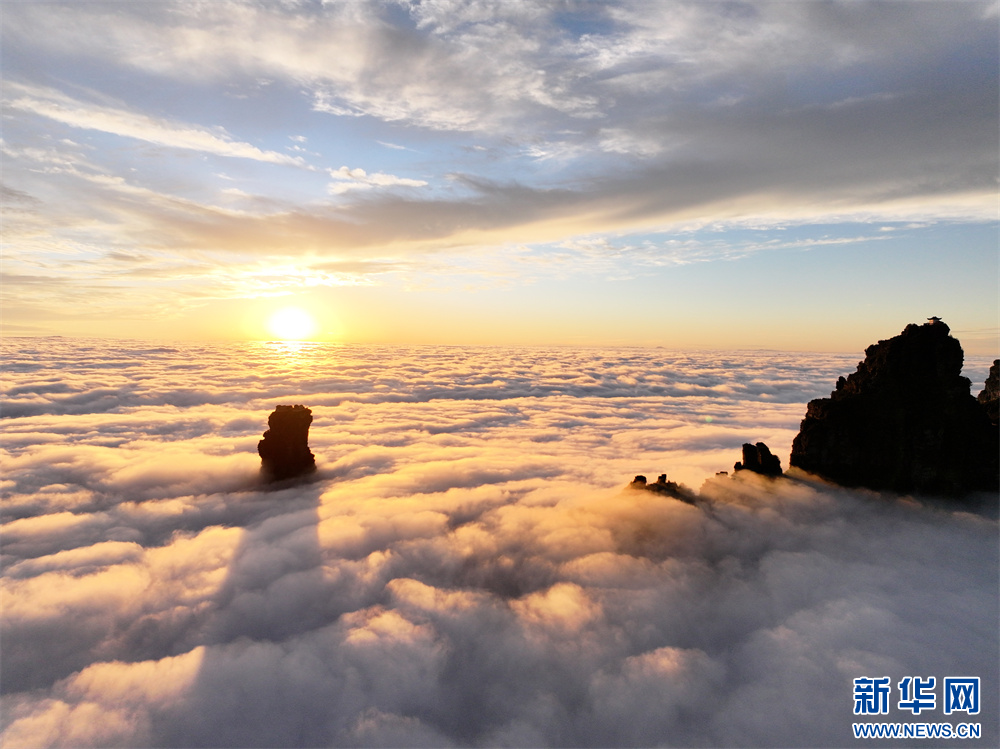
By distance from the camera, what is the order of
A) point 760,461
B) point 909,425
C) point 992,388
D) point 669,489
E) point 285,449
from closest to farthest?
point 909,425 < point 760,461 < point 669,489 < point 992,388 < point 285,449

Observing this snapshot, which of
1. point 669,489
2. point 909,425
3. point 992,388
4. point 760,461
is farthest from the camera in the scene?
point 992,388

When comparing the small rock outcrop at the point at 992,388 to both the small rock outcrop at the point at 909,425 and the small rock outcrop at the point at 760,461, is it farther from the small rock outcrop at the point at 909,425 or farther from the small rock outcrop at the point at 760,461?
the small rock outcrop at the point at 760,461

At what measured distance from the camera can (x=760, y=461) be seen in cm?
4250

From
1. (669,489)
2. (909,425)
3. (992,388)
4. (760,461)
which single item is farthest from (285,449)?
(992,388)

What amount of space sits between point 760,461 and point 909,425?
11.3 m

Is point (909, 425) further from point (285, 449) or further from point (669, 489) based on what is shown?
point (285, 449)

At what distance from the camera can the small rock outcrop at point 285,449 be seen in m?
58.6

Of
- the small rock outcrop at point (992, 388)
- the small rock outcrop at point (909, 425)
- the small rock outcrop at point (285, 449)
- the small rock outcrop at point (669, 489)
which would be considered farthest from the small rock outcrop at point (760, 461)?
the small rock outcrop at point (285, 449)

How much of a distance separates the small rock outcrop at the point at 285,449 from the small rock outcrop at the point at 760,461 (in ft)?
169

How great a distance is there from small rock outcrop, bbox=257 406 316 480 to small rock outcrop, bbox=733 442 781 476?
51458 mm

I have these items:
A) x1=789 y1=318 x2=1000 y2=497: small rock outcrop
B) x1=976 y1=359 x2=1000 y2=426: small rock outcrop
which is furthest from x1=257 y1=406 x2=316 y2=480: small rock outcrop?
x1=976 y1=359 x2=1000 y2=426: small rock outcrop

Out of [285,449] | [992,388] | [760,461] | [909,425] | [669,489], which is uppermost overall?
[992,388]

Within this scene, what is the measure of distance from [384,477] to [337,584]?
31.4 meters

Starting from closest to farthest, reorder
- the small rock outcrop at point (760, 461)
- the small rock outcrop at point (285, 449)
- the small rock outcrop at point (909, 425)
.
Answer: the small rock outcrop at point (909, 425)
the small rock outcrop at point (760, 461)
the small rock outcrop at point (285, 449)
